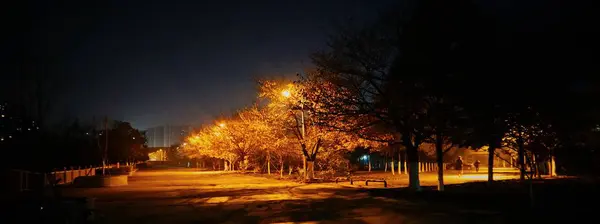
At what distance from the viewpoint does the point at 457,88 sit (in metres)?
15.9

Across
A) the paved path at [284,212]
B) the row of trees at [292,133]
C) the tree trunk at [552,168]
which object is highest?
the row of trees at [292,133]

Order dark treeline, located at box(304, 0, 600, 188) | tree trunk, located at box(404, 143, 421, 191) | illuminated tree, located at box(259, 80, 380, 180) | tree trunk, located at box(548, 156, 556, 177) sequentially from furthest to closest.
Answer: illuminated tree, located at box(259, 80, 380, 180) < tree trunk, located at box(548, 156, 556, 177) < tree trunk, located at box(404, 143, 421, 191) < dark treeline, located at box(304, 0, 600, 188)

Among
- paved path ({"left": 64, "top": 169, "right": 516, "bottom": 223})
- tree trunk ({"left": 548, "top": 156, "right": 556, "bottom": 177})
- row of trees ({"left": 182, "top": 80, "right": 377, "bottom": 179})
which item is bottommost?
paved path ({"left": 64, "top": 169, "right": 516, "bottom": 223})

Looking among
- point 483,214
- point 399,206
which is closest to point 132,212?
point 399,206

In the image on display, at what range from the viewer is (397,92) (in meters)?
20.6

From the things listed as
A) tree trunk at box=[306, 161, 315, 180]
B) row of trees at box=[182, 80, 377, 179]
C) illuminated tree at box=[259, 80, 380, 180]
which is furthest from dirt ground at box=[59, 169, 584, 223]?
tree trunk at box=[306, 161, 315, 180]

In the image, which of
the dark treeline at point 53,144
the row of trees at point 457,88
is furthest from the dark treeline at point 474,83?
the dark treeline at point 53,144

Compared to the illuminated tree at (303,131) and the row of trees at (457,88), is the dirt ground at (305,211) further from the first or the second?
the illuminated tree at (303,131)

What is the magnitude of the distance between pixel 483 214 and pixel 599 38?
6.00 metres

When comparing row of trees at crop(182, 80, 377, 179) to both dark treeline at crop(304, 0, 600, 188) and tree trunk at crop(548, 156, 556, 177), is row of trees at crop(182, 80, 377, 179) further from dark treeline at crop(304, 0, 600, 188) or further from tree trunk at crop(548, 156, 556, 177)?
tree trunk at crop(548, 156, 556, 177)

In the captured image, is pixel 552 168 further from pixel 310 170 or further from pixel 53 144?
pixel 53 144

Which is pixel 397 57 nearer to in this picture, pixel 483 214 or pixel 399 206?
pixel 399 206

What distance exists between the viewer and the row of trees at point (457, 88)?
45.2 feet

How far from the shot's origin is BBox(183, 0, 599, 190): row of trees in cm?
1378
